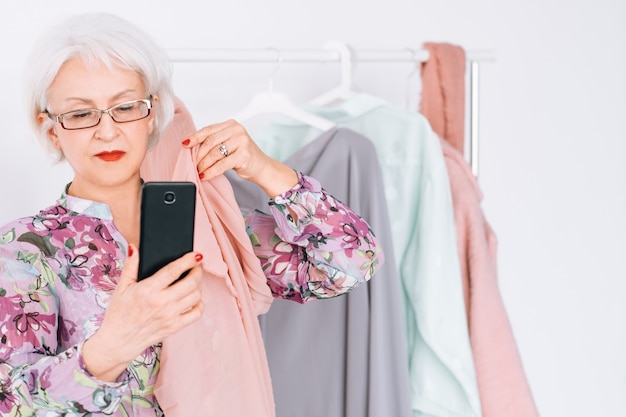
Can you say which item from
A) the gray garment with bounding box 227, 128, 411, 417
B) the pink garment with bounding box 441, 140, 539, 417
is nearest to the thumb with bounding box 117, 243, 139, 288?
the gray garment with bounding box 227, 128, 411, 417

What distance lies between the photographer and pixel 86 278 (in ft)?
3.37

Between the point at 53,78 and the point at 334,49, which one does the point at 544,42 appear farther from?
the point at 53,78

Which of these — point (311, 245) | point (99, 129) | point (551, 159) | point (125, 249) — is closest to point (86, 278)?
point (125, 249)

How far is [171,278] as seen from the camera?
854mm

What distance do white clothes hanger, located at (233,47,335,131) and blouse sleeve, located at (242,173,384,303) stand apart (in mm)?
260

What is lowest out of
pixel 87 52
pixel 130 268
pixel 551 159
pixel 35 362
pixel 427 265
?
pixel 551 159

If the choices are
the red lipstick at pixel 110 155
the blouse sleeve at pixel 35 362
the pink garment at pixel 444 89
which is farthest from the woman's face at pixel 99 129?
the pink garment at pixel 444 89

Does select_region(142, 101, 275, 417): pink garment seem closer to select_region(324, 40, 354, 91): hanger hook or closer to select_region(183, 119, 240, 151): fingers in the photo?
select_region(183, 119, 240, 151): fingers

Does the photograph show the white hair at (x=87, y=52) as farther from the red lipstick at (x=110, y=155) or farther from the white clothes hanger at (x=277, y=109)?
the white clothes hanger at (x=277, y=109)

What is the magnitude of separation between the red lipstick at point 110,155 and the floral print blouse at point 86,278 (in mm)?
63

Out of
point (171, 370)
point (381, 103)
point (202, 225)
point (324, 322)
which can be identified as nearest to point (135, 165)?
point (202, 225)

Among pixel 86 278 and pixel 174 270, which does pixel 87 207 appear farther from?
pixel 174 270

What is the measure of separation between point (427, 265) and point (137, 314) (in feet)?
2.17

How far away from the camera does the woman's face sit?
1006mm
